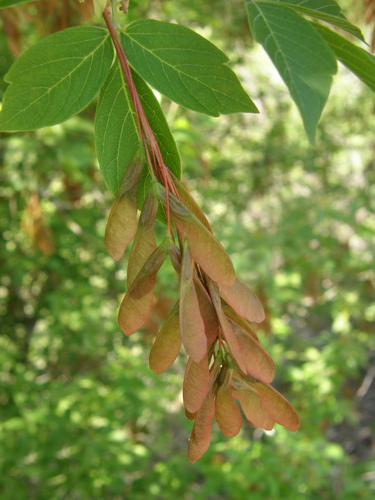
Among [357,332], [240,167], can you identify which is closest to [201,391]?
[357,332]

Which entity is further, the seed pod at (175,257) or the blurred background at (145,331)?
the blurred background at (145,331)

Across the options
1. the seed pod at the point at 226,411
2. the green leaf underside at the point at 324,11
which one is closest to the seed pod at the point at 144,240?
the seed pod at the point at 226,411

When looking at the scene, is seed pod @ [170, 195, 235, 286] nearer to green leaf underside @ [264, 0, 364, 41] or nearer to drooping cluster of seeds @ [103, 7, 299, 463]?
drooping cluster of seeds @ [103, 7, 299, 463]

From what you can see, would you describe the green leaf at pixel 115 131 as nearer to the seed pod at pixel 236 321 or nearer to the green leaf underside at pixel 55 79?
the green leaf underside at pixel 55 79

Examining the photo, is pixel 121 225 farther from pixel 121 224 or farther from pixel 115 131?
pixel 115 131

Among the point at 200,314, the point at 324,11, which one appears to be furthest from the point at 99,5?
the point at 200,314

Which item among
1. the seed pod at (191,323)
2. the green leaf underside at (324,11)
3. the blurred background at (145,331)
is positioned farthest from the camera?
the blurred background at (145,331)
